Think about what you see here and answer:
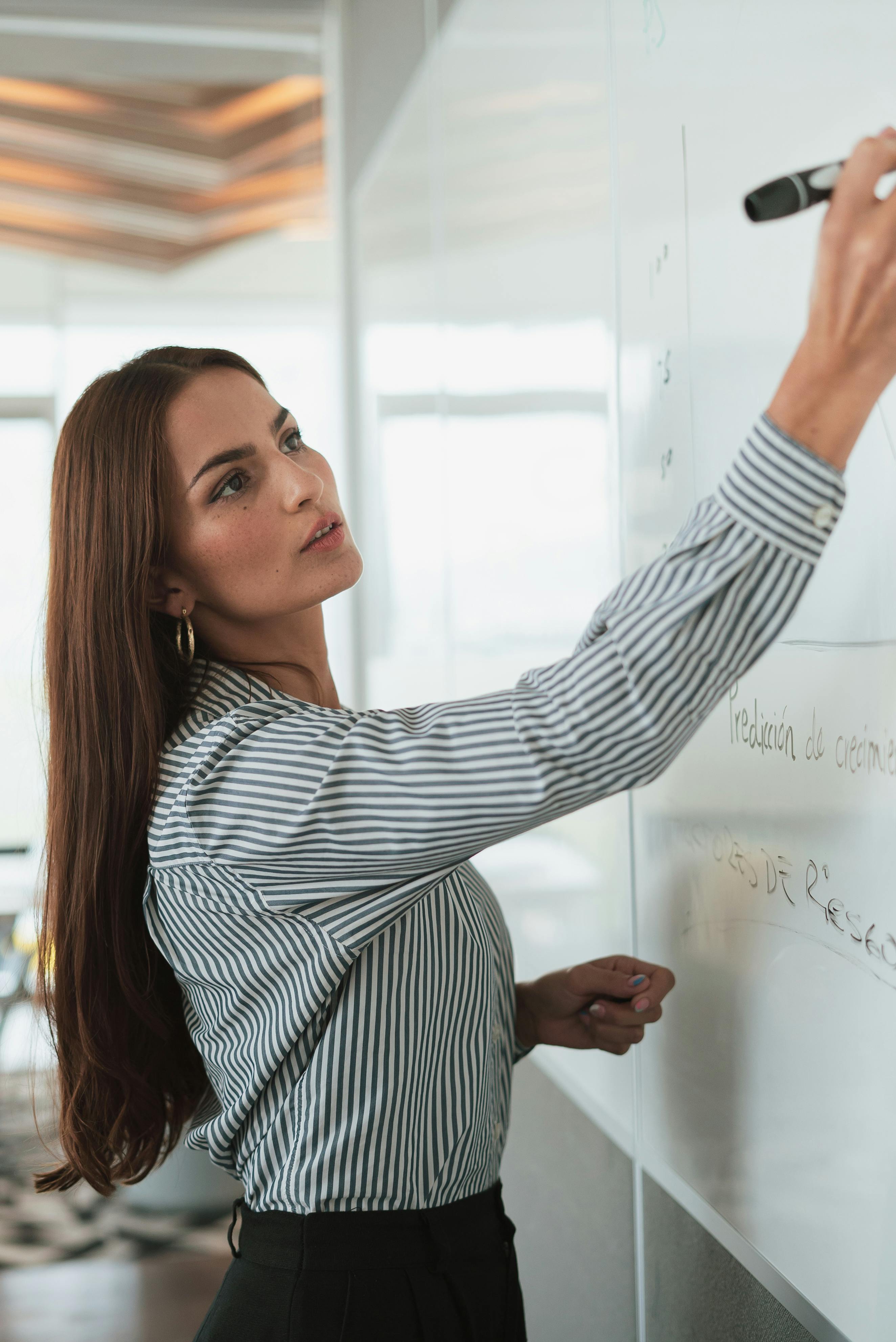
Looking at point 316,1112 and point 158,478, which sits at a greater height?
point 158,478

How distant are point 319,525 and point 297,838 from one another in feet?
1.01

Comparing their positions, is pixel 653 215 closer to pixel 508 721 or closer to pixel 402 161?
pixel 508 721

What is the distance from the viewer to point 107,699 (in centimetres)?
91

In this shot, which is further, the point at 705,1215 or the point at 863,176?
the point at 705,1215

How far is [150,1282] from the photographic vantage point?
102 inches

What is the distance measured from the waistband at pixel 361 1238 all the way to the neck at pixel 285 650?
0.39m

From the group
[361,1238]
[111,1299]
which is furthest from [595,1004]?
[111,1299]

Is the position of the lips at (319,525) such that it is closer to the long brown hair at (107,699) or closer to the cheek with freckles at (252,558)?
the cheek with freckles at (252,558)

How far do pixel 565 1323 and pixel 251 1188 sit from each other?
63cm

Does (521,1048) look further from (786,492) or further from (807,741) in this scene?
(786,492)

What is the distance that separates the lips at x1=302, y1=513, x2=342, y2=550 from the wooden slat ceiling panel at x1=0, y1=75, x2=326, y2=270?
232cm

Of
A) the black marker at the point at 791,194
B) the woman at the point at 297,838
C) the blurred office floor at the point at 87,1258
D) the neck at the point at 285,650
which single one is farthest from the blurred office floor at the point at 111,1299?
the black marker at the point at 791,194

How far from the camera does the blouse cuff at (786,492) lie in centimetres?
55

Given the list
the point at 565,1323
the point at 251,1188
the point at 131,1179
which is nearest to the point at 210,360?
the point at 251,1188
